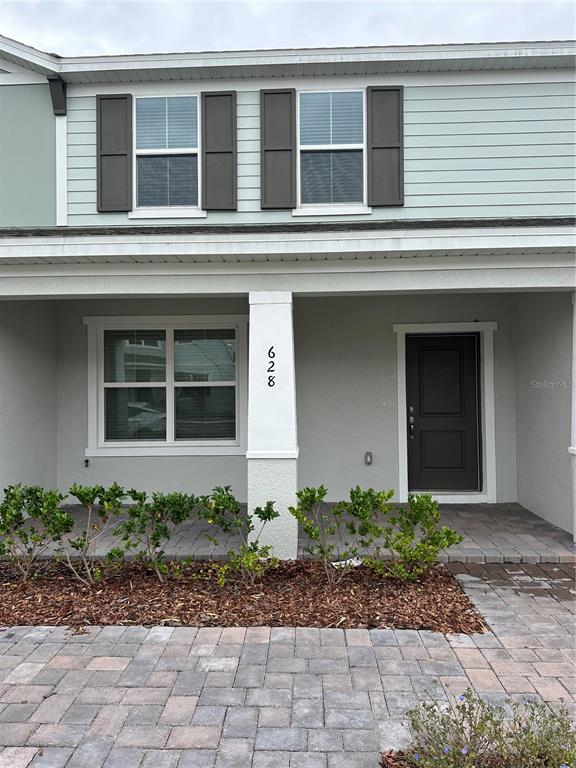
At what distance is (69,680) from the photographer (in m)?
3.12

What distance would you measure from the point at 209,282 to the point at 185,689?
3521 millimetres

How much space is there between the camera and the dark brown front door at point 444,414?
24.1 feet

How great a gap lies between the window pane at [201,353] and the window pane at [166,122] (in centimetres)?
248

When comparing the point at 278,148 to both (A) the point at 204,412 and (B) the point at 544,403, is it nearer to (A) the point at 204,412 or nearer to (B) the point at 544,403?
(A) the point at 204,412

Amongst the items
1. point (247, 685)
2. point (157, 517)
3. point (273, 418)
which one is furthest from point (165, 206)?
point (247, 685)

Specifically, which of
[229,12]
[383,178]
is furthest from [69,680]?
[229,12]

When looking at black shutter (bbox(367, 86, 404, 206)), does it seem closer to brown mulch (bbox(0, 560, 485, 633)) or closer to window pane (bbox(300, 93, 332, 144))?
window pane (bbox(300, 93, 332, 144))

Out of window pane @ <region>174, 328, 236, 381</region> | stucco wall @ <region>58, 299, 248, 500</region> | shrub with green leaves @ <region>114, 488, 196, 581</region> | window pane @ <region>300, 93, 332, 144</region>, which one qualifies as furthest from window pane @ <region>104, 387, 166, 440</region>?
window pane @ <region>300, 93, 332, 144</region>

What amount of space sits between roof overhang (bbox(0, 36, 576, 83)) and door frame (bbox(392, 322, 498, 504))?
3.27m

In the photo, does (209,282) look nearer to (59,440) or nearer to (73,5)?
(59,440)

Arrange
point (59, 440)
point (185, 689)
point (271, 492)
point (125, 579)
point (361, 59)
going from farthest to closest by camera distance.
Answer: point (59, 440)
point (361, 59)
point (271, 492)
point (125, 579)
point (185, 689)

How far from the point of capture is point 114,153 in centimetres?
703

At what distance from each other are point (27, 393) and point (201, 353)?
2225 millimetres

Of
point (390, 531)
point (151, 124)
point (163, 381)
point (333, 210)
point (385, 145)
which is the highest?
point (151, 124)
